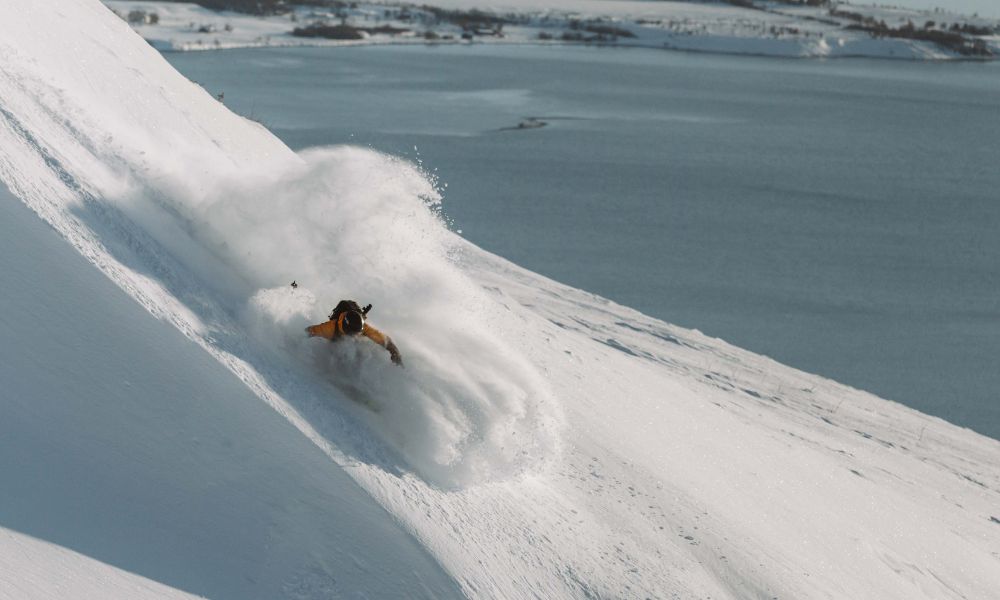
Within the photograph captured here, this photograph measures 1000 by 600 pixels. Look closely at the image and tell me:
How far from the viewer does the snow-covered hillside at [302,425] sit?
402 cm

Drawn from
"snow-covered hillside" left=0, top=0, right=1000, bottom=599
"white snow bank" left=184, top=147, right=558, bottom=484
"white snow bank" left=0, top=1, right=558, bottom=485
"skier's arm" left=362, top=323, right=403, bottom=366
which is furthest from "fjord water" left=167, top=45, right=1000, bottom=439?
"skier's arm" left=362, top=323, right=403, bottom=366

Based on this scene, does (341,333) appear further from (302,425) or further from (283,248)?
(283,248)

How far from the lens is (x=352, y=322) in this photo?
4.73 meters

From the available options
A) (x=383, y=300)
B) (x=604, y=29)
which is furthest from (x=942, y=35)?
(x=383, y=300)

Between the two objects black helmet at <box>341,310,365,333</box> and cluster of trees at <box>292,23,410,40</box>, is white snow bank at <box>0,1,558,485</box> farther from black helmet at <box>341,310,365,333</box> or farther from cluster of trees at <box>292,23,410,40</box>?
cluster of trees at <box>292,23,410,40</box>

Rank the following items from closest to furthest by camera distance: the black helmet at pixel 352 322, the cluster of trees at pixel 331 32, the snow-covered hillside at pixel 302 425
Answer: the snow-covered hillside at pixel 302 425 < the black helmet at pixel 352 322 < the cluster of trees at pixel 331 32

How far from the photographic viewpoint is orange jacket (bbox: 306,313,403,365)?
480 centimetres

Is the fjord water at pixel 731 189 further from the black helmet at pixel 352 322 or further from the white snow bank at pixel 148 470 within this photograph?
the white snow bank at pixel 148 470

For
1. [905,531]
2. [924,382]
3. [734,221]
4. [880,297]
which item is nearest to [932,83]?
[734,221]

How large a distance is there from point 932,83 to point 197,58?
4411 cm

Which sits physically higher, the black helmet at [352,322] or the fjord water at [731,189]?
the black helmet at [352,322]

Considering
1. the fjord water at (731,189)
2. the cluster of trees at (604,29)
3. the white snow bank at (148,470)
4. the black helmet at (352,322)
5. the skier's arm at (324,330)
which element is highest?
the cluster of trees at (604,29)

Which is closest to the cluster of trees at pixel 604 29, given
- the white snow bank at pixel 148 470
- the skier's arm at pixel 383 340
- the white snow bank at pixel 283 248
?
the white snow bank at pixel 283 248

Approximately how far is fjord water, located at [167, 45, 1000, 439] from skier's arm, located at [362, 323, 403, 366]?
42.5ft
